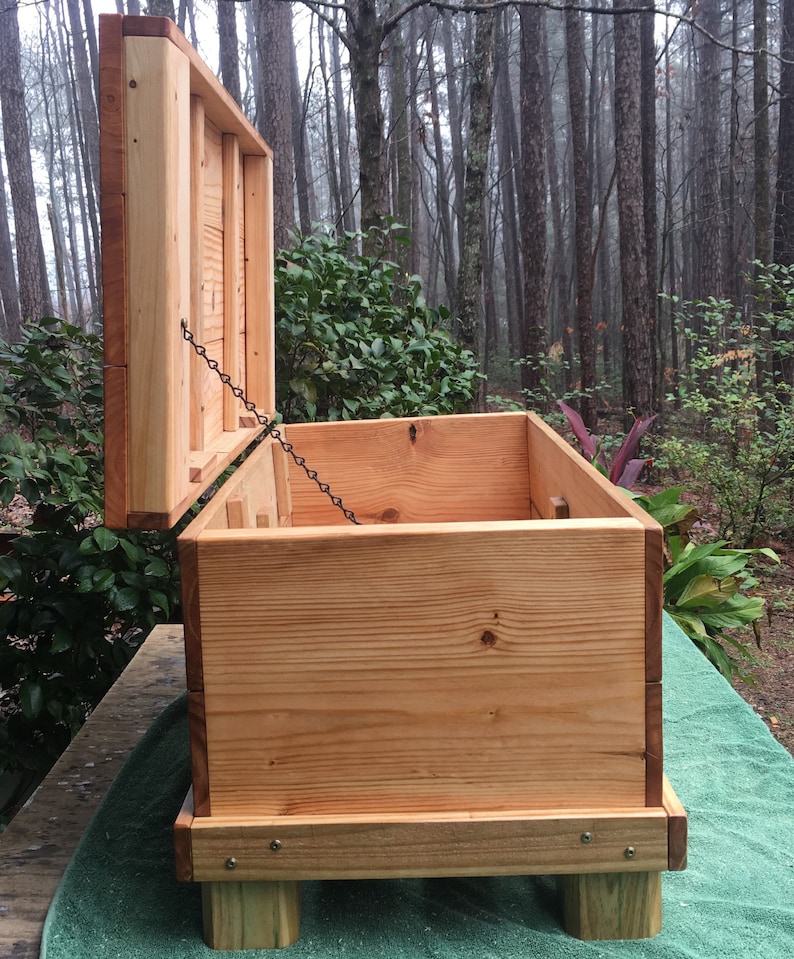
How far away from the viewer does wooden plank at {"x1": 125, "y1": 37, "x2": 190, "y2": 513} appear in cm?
134

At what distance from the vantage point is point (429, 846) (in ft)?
4.64

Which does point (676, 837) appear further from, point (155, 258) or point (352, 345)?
point (352, 345)

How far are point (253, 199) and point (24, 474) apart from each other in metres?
1.04

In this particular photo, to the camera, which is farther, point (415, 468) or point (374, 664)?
point (415, 468)

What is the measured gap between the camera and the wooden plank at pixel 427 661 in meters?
1.39

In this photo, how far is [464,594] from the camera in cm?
140

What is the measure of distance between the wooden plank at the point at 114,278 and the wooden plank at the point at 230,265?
37.3 inches

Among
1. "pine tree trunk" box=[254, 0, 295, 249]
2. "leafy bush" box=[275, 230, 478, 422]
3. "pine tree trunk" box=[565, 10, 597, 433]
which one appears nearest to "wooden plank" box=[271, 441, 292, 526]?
"leafy bush" box=[275, 230, 478, 422]

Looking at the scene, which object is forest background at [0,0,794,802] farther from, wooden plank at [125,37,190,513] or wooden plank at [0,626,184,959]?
wooden plank at [125,37,190,513]

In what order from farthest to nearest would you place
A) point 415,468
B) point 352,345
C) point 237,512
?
point 352,345 → point 415,468 → point 237,512

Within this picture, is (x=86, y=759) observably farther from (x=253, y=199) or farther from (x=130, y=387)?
(x=253, y=199)

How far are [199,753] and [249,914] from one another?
12.3 inches

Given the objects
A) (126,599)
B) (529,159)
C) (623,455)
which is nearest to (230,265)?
(126,599)

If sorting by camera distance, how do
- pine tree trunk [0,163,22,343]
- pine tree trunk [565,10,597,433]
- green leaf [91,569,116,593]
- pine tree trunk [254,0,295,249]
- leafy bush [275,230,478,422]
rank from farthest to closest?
pine tree trunk [0,163,22,343] < pine tree trunk [565,10,597,433] < pine tree trunk [254,0,295,249] < leafy bush [275,230,478,422] < green leaf [91,569,116,593]
